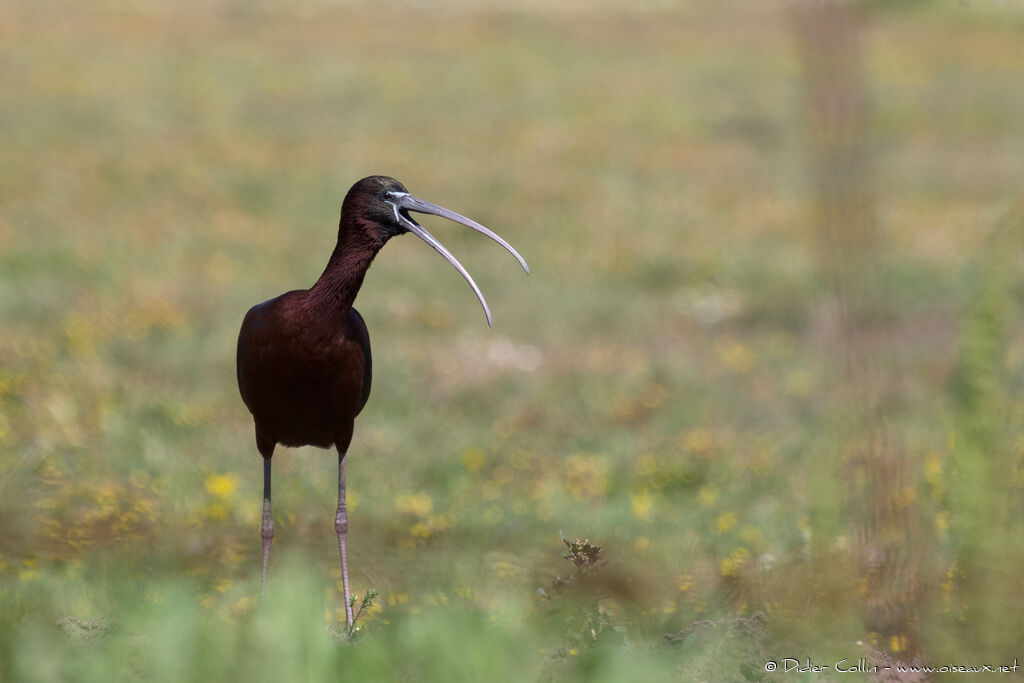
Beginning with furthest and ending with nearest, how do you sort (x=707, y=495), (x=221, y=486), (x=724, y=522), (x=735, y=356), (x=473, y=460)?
(x=735, y=356) → (x=473, y=460) → (x=707, y=495) → (x=724, y=522) → (x=221, y=486)

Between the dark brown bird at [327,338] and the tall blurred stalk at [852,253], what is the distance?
154cm

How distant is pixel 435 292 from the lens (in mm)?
14594

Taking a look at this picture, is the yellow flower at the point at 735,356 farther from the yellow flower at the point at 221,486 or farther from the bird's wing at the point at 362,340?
the bird's wing at the point at 362,340

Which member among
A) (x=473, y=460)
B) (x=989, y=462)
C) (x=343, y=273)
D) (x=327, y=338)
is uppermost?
(x=473, y=460)

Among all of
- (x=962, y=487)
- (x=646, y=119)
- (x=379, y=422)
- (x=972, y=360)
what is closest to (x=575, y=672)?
(x=962, y=487)

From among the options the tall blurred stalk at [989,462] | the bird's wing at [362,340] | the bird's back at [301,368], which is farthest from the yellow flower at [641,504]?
the tall blurred stalk at [989,462]


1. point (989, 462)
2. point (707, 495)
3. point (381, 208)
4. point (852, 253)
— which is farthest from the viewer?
A: point (707, 495)

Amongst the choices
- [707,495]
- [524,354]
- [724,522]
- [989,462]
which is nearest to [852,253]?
[989,462]

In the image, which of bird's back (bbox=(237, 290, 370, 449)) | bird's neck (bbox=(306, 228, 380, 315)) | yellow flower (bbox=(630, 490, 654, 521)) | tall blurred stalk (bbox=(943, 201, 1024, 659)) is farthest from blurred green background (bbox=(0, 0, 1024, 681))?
bird's neck (bbox=(306, 228, 380, 315))

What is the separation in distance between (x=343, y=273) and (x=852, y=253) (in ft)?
7.70

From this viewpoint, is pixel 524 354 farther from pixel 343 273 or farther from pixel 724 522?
pixel 343 273

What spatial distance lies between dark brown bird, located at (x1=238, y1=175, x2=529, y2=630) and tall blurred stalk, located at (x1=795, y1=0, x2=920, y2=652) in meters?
1.54

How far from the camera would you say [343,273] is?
3.97 m

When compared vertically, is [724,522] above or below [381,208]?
below
